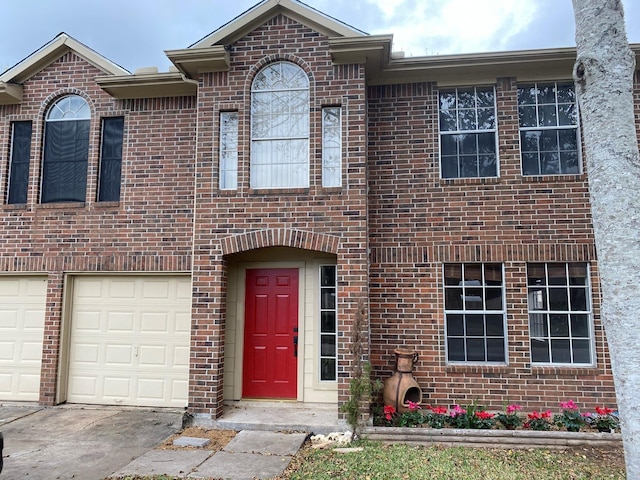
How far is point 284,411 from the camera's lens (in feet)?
22.7

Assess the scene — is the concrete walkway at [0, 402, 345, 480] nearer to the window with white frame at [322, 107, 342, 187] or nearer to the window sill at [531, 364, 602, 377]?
the window sill at [531, 364, 602, 377]

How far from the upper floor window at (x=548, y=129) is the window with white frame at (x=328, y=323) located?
360 centimetres

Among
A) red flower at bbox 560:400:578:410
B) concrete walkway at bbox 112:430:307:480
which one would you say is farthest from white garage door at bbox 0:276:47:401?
red flower at bbox 560:400:578:410

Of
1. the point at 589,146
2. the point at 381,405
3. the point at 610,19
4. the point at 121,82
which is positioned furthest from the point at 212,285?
the point at 610,19

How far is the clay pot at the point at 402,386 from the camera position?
6.53 m

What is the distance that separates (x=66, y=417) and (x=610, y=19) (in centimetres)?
839

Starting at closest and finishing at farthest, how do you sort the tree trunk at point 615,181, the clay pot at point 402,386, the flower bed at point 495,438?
the tree trunk at point 615,181 < the flower bed at point 495,438 < the clay pot at point 402,386

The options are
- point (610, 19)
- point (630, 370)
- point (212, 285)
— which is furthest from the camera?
point (212, 285)

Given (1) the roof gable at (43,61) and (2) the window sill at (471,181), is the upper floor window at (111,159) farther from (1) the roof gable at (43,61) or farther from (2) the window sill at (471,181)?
(2) the window sill at (471,181)

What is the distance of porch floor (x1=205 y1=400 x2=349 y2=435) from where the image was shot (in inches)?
248

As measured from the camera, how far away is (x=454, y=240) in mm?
7215

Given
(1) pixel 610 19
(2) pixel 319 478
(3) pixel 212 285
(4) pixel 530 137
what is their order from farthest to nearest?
(4) pixel 530 137 < (3) pixel 212 285 < (2) pixel 319 478 < (1) pixel 610 19

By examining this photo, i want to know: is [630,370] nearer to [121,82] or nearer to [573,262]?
[573,262]

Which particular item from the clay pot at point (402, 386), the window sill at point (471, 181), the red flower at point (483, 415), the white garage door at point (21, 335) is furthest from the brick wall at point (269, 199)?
the white garage door at point (21, 335)
